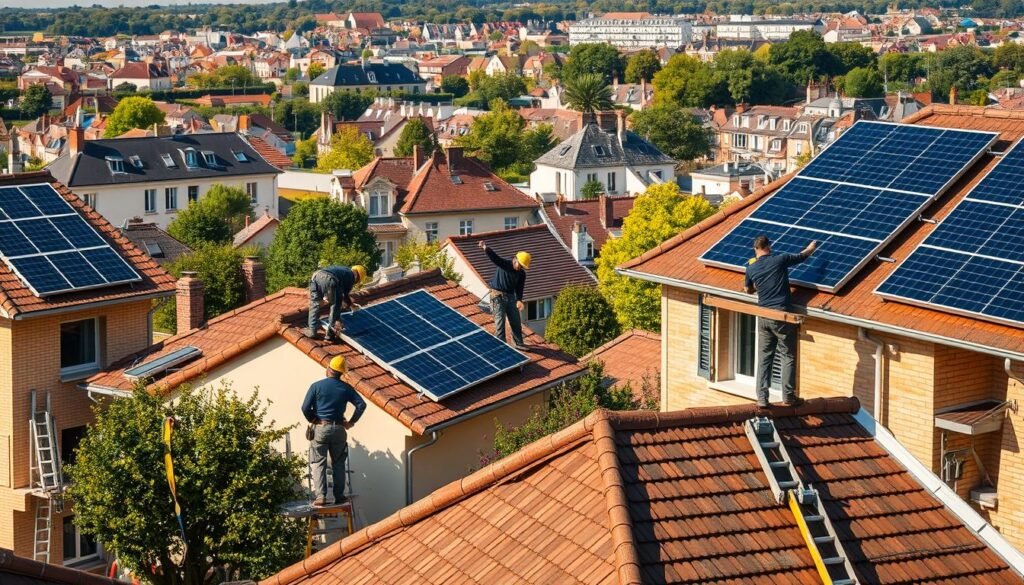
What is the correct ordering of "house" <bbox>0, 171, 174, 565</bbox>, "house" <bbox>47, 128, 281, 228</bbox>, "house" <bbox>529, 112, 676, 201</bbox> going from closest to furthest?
"house" <bbox>0, 171, 174, 565</bbox> < "house" <bbox>47, 128, 281, 228</bbox> < "house" <bbox>529, 112, 676, 201</bbox>

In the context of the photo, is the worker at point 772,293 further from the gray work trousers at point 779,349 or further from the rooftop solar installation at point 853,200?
the rooftop solar installation at point 853,200

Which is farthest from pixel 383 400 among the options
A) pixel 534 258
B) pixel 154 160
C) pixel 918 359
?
pixel 154 160

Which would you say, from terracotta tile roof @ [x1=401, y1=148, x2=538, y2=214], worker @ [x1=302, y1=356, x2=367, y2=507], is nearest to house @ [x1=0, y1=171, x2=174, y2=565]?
worker @ [x1=302, y1=356, x2=367, y2=507]

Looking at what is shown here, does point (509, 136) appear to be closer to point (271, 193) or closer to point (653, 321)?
point (271, 193)

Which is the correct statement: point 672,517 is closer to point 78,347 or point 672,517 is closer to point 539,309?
point 78,347

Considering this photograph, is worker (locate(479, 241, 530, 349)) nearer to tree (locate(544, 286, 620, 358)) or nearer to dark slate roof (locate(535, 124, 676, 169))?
tree (locate(544, 286, 620, 358))

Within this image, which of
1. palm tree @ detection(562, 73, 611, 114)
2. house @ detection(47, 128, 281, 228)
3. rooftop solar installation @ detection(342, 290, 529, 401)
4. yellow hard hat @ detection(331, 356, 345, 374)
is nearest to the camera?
yellow hard hat @ detection(331, 356, 345, 374)

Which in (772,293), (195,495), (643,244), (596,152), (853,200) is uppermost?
(853,200)

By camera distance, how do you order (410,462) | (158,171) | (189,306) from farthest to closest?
(158,171) → (189,306) → (410,462)
